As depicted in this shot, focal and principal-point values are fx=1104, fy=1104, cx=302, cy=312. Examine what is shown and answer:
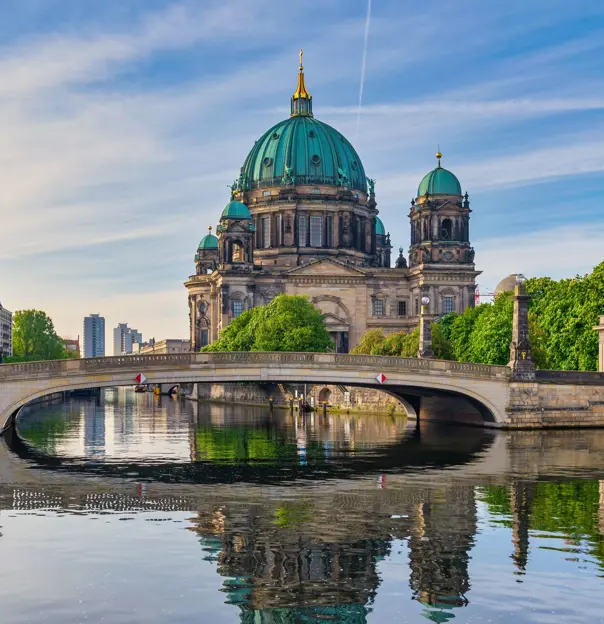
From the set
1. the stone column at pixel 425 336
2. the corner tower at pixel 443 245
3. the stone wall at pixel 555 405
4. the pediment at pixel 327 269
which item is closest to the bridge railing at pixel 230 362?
the stone wall at pixel 555 405

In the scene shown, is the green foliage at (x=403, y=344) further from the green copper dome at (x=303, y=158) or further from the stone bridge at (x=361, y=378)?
the green copper dome at (x=303, y=158)

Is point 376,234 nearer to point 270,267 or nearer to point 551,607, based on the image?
point 270,267

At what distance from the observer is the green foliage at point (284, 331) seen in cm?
11462

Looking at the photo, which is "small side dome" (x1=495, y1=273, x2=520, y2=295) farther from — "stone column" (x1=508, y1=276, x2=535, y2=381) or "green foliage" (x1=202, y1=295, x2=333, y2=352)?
"stone column" (x1=508, y1=276, x2=535, y2=381)

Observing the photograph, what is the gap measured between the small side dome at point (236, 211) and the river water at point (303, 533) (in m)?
85.4

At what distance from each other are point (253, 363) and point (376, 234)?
110951 millimetres

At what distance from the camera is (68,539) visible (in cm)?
3266

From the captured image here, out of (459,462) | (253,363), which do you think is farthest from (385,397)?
(459,462)

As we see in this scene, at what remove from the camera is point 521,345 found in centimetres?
7094

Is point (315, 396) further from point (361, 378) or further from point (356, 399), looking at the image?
point (361, 378)

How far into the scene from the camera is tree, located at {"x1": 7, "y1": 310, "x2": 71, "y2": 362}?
15725cm

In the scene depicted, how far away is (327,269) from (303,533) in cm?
11460

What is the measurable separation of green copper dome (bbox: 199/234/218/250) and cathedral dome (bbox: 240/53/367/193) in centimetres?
1527

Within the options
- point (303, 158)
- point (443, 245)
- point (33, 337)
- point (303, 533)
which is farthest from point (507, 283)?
point (303, 533)
